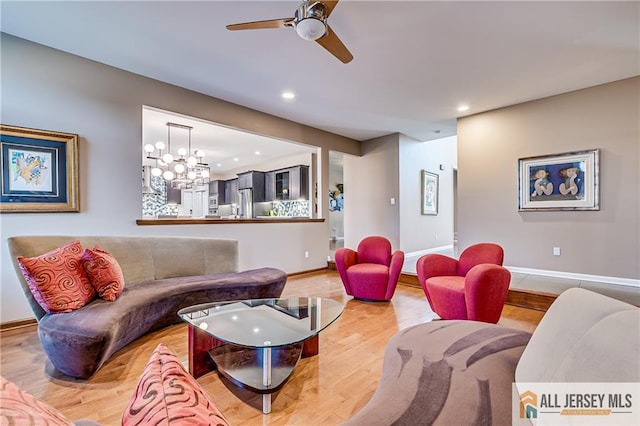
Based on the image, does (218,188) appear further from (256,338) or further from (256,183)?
(256,338)

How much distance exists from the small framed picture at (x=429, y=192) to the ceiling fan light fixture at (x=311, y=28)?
16.6 feet

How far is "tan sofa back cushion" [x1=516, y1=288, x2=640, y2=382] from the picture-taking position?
725 millimetres

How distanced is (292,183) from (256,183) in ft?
4.63

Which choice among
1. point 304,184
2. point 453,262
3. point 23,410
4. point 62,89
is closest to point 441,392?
point 23,410

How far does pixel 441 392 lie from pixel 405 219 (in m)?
5.14

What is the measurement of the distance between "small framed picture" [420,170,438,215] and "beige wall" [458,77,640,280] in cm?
153

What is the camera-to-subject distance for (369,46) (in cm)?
285

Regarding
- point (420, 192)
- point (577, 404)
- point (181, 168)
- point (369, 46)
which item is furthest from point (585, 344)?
point (420, 192)

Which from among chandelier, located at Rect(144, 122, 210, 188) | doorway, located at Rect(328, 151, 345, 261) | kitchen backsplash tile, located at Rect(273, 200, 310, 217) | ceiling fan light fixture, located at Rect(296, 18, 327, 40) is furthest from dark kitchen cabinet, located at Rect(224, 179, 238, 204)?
ceiling fan light fixture, located at Rect(296, 18, 327, 40)

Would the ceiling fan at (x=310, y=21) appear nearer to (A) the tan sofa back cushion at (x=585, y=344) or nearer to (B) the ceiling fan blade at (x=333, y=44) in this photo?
(B) the ceiling fan blade at (x=333, y=44)

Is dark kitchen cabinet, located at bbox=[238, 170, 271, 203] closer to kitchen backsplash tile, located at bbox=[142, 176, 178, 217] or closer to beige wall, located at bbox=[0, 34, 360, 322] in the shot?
kitchen backsplash tile, located at bbox=[142, 176, 178, 217]

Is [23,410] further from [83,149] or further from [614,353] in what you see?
[83,149]

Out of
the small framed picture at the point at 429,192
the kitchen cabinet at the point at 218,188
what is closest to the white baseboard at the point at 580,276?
the small framed picture at the point at 429,192

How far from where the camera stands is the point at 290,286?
4.32m
